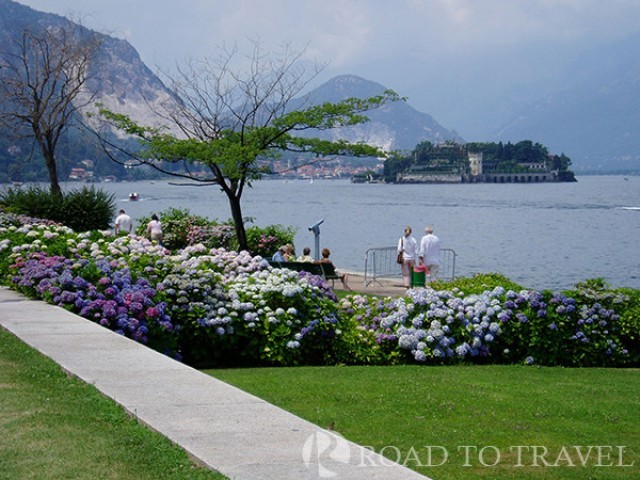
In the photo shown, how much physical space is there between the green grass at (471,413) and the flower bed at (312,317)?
72cm

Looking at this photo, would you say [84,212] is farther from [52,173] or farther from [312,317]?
[312,317]

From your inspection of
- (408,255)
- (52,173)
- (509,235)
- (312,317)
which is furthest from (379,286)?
(509,235)

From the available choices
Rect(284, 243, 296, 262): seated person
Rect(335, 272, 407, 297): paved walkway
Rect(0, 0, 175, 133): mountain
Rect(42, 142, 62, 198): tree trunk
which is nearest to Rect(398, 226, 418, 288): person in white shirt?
Rect(335, 272, 407, 297): paved walkway

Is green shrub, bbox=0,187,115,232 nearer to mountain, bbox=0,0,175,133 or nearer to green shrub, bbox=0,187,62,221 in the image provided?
green shrub, bbox=0,187,62,221

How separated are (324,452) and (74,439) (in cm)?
161

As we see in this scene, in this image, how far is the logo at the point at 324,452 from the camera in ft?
16.7

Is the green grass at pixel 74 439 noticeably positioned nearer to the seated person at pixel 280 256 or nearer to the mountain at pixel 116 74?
the seated person at pixel 280 256

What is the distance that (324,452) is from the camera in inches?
212

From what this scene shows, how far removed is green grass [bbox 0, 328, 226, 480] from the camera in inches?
203

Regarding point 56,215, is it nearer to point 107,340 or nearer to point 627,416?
point 107,340

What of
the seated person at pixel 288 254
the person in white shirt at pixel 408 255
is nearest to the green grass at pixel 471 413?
the seated person at pixel 288 254

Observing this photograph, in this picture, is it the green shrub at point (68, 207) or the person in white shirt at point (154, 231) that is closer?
the person in white shirt at point (154, 231)

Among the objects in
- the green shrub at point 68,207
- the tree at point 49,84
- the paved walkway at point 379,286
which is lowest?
the paved walkway at point 379,286

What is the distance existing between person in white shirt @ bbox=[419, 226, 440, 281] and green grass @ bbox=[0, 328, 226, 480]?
16.1m
